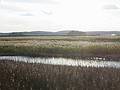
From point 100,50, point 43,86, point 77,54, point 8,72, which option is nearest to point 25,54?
point 77,54

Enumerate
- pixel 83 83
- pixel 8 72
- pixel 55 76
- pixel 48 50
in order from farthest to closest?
pixel 48 50
pixel 8 72
pixel 55 76
pixel 83 83

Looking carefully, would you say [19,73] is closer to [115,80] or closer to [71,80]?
[71,80]

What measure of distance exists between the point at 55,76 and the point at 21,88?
2.08 m

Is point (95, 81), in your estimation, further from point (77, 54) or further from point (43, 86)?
point (77, 54)

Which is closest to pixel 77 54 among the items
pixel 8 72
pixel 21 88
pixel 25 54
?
pixel 25 54

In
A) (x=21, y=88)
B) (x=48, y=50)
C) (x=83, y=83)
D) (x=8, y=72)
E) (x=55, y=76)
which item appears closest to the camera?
(x=21, y=88)

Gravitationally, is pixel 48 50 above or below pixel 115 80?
below

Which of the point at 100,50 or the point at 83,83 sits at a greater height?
the point at 83,83

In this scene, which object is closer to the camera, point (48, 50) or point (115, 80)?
point (115, 80)

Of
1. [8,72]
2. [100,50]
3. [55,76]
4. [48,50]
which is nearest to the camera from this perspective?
[55,76]

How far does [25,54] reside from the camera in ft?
120

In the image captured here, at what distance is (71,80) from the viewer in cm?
939

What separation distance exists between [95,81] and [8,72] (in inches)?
124

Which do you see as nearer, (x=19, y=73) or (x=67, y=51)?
(x=19, y=73)
